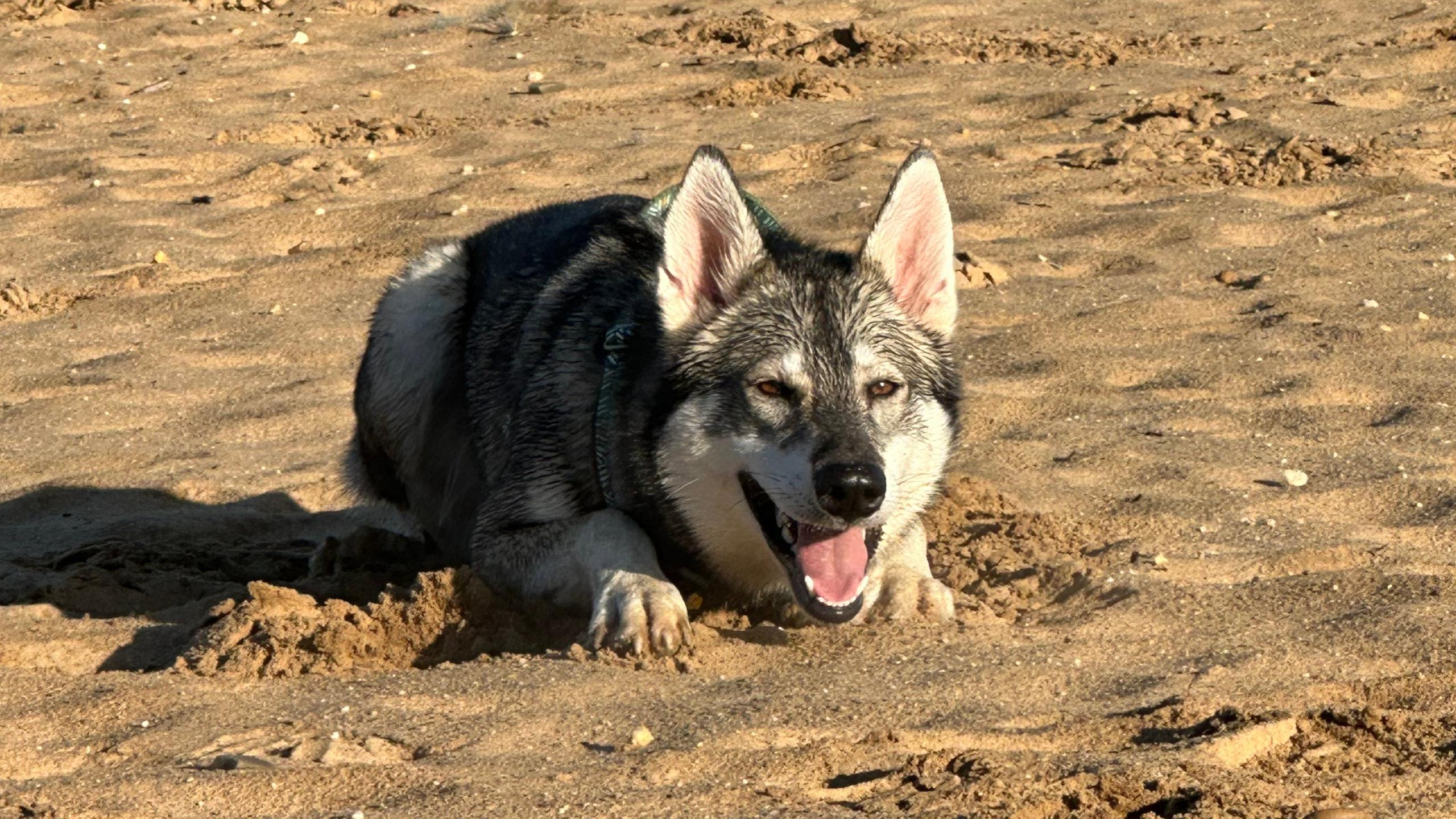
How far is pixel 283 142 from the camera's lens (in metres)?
11.3

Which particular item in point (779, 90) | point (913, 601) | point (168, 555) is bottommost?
point (168, 555)

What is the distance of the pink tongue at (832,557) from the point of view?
198 inches

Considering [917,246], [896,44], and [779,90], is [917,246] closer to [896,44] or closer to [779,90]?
[779,90]

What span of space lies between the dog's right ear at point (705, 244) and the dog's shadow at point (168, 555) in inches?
52.3

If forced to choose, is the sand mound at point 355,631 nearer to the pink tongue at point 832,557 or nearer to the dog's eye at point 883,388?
the pink tongue at point 832,557

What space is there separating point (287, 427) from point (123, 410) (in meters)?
0.80

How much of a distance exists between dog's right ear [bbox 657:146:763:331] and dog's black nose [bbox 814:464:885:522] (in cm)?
88

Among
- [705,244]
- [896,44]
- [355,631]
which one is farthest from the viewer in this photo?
[896,44]

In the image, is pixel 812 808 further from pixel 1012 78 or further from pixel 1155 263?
pixel 1012 78

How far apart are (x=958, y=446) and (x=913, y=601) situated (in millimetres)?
742

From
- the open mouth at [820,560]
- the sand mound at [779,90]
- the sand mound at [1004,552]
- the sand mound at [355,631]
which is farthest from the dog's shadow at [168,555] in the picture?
the sand mound at [779,90]

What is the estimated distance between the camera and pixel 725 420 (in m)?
5.18

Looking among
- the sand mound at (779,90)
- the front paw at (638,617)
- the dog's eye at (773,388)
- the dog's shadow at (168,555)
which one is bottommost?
the dog's shadow at (168,555)

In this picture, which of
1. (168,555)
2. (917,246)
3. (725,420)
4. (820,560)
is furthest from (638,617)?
(168,555)
